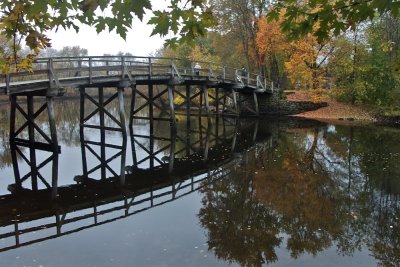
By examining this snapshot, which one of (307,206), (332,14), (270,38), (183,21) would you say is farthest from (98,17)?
(270,38)

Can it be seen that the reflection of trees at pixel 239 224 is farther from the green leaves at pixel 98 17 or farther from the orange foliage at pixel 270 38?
the orange foliage at pixel 270 38

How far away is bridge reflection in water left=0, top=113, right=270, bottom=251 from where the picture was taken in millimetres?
7922

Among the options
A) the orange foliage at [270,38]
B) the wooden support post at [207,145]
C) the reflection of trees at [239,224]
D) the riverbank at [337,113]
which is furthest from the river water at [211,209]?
the orange foliage at [270,38]

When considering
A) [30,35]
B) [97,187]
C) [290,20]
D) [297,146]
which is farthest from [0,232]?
[297,146]

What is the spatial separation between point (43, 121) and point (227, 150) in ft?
56.0

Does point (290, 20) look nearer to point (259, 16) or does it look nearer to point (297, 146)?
point (297, 146)

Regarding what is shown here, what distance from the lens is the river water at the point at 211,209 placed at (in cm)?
653

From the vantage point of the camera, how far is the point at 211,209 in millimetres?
8648

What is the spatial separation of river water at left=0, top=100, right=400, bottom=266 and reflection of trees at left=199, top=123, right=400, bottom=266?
27 millimetres

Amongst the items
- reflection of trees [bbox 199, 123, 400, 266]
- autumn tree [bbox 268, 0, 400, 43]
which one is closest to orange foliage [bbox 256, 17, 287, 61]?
reflection of trees [bbox 199, 123, 400, 266]

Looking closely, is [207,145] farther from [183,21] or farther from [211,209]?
[183,21]

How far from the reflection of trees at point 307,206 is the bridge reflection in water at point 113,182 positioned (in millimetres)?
1329

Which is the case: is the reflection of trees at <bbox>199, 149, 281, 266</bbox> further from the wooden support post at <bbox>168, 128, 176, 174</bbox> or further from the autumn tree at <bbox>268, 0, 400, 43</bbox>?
the autumn tree at <bbox>268, 0, 400, 43</bbox>

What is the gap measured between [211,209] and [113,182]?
367 centimetres
